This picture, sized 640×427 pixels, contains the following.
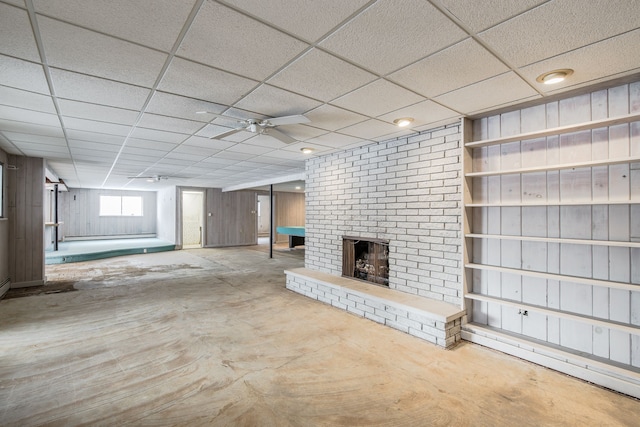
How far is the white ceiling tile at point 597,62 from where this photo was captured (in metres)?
1.87

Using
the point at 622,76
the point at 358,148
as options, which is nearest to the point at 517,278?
the point at 622,76

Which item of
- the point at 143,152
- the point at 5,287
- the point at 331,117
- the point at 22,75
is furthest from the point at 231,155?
the point at 5,287

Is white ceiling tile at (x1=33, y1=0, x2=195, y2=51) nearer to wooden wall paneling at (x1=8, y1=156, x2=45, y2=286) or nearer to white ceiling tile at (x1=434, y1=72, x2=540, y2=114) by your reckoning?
white ceiling tile at (x1=434, y1=72, x2=540, y2=114)

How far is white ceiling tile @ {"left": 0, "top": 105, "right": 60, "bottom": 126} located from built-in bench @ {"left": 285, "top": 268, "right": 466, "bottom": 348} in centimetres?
376

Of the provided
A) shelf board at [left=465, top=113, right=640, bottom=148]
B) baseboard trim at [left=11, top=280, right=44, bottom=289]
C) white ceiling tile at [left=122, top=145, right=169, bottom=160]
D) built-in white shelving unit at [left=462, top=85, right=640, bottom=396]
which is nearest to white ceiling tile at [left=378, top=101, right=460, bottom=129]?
built-in white shelving unit at [left=462, top=85, right=640, bottom=396]

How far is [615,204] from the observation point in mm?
2502

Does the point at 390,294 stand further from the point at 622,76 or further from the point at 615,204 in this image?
the point at 622,76

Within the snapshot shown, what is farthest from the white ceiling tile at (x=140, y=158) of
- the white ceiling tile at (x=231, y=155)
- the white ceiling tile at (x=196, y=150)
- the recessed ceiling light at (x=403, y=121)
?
the recessed ceiling light at (x=403, y=121)

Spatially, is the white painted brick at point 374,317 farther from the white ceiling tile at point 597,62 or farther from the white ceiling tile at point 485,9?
the white ceiling tile at point 485,9

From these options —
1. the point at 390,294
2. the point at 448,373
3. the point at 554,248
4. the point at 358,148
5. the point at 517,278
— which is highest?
the point at 358,148

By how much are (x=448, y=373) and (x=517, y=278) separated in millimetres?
1258

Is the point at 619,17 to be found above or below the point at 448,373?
above

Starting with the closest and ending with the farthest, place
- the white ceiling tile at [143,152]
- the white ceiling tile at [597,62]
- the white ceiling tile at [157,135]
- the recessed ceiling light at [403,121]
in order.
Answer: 1. the white ceiling tile at [597,62]
2. the recessed ceiling light at [403,121]
3. the white ceiling tile at [157,135]
4. the white ceiling tile at [143,152]

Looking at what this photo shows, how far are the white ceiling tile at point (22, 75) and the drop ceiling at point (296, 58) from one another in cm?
1
